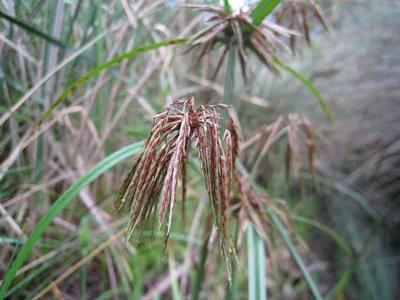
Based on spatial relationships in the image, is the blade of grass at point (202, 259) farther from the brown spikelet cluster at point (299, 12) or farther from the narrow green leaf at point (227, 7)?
the brown spikelet cluster at point (299, 12)

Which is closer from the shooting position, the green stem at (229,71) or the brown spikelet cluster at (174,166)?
the brown spikelet cluster at (174,166)

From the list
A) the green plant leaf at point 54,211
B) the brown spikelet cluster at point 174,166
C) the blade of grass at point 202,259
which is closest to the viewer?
the brown spikelet cluster at point 174,166

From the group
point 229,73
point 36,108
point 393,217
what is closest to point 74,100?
point 36,108

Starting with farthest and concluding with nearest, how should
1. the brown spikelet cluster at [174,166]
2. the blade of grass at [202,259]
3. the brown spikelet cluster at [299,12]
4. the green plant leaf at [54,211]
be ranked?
the brown spikelet cluster at [299,12] → the blade of grass at [202,259] → the green plant leaf at [54,211] → the brown spikelet cluster at [174,166]

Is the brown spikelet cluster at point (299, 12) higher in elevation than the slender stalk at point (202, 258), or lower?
higher

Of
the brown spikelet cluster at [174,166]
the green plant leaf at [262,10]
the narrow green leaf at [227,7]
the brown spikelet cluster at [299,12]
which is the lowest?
the brown spikelet cluster at [174,166]

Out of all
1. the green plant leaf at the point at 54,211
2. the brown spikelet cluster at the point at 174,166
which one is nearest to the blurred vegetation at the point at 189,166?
the green plant leaf at the point at 54,211

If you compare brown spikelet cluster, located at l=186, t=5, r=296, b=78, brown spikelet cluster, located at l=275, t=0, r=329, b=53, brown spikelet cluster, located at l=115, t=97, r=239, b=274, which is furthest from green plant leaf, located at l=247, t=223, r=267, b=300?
brown spikelet cluster, located at l=275, t=0, r=329, b=53

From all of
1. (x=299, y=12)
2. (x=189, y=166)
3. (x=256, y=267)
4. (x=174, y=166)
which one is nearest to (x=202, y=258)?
(x=256, y=267)

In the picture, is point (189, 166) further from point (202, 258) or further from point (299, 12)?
point (299, 12)
